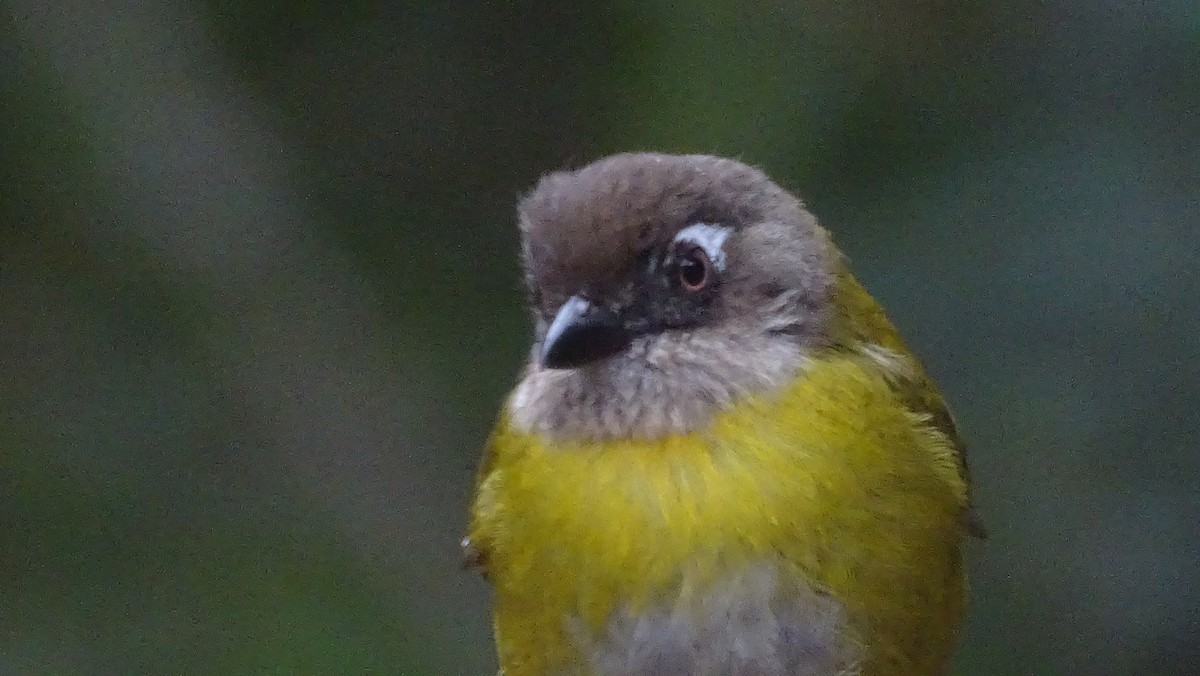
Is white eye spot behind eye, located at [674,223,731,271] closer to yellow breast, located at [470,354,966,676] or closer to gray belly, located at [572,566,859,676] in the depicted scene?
yellow breast, located at [470,354,966,676]

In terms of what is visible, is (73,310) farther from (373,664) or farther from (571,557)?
(571,557)

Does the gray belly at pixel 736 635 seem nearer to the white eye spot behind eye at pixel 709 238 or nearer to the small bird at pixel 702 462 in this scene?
the small bird at pixel 702 462

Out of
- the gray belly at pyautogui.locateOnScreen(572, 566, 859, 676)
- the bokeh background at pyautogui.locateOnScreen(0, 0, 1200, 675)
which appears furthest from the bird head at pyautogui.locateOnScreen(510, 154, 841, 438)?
the bokeh background at pyautogui.locateOnScreen(0, 0, 1200, 675)

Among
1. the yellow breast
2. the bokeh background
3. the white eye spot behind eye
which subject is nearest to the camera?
the yellow breast

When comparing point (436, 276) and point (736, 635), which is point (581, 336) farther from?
point (436, 276)

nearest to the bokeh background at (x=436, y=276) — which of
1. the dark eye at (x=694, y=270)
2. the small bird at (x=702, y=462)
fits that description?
the small bird at (x=702, y=462)

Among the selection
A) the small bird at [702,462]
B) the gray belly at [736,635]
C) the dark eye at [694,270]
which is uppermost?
the dark eye at [694,270]
